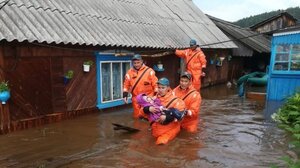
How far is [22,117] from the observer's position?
24.3 ft

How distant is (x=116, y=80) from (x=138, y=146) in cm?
457

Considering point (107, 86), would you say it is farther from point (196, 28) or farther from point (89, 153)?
point (196, 28)

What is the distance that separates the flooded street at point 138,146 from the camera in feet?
17.4

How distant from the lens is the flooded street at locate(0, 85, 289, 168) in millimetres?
5316

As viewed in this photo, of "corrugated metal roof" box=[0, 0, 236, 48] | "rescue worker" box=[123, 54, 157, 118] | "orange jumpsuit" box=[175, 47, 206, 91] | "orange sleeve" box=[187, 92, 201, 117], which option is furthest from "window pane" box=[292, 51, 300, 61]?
"orange sleeve" box=[187, 92, 201, 117]

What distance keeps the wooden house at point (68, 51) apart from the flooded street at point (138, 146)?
0.58 metres

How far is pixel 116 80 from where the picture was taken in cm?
1039

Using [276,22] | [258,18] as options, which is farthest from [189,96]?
[258,18]

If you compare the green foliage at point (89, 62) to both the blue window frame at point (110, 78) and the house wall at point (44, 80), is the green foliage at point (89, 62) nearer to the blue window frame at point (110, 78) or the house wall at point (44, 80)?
the house wall at point (44, 80)

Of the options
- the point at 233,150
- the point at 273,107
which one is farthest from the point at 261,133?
the point at 273,107

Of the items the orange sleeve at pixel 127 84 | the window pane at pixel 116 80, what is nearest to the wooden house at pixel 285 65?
the window pane at pixel 116 80

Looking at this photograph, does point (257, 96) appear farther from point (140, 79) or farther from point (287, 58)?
point (140, 79)

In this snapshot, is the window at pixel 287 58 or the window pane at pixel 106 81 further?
the window at pixel 287 58

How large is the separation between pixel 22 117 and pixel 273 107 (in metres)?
7.81
